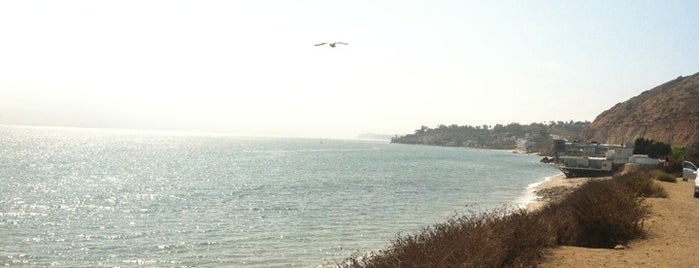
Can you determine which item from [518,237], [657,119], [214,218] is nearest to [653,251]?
[518,237]

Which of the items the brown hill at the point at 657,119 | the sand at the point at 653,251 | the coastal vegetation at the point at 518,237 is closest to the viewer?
the coastal vegetation at the point at 518,237

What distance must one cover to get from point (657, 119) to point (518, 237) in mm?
133062

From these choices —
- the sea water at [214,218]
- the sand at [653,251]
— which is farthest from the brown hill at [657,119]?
the sand at [653,251]

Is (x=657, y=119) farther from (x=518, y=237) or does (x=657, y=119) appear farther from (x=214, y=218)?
(x=518, y=237)

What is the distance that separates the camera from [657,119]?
12456 centimetres

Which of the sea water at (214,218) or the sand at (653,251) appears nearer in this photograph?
the sand at (653,251)

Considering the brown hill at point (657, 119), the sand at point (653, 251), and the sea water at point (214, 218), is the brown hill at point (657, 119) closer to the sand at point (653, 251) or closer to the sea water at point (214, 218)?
the sea water at point (214, 218)

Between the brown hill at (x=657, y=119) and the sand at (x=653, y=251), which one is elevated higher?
the brown hill at (x=657, y=119)

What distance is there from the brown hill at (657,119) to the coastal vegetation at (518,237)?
104 m

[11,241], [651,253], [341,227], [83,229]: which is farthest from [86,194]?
[651,253]

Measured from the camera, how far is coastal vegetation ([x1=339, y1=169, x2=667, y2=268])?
31.8ft

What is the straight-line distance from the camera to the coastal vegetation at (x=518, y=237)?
9.69 meters

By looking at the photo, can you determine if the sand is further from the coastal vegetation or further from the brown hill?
the brown hill

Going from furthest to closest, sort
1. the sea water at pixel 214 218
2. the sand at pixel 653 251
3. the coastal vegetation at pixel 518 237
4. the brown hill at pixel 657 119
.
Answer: the brown hill at pixel 657 119
the sea water at pixel 214 218
the sand at pixel 653 251
the coastal vegetation at pixel 518 237
